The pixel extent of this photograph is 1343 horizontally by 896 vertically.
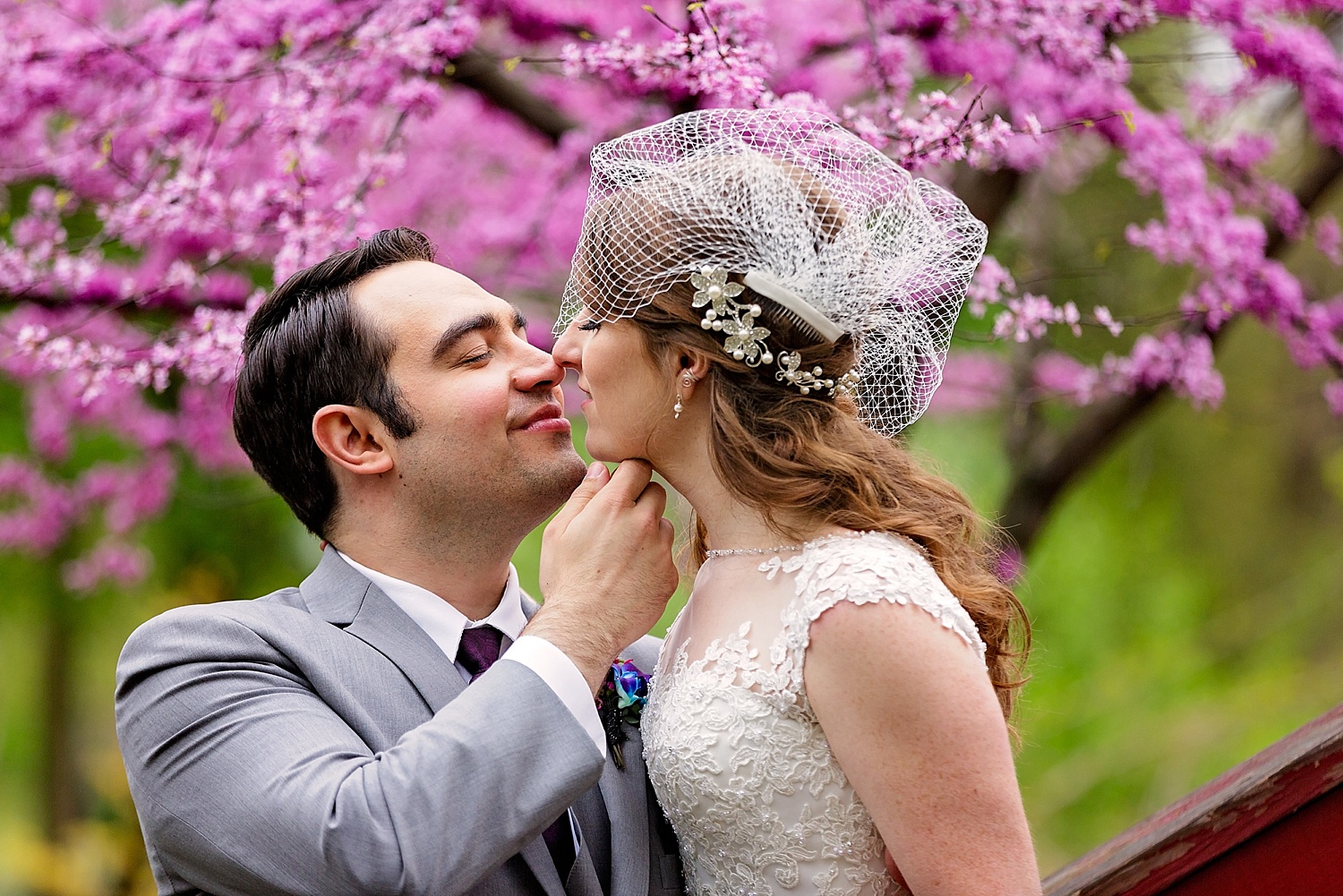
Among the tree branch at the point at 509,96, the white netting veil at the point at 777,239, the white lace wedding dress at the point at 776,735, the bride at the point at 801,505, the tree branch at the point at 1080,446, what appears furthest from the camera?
the tree branch at the point at 1080,446

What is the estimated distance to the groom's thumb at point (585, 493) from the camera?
95.0 inches

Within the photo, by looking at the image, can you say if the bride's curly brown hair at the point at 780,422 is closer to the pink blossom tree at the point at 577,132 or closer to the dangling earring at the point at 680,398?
the dangling earring at the point at 680,398

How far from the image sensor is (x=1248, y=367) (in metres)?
8.72

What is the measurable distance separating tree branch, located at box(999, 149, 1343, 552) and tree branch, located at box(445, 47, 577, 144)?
2.19 meters

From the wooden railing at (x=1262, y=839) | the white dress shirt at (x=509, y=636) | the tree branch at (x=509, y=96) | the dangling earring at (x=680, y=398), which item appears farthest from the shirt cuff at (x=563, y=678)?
the tree branch at (x=509, y=96)

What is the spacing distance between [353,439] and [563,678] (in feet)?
2.90

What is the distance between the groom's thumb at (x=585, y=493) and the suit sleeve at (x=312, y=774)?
50cm

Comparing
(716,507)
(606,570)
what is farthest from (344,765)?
(716,507)

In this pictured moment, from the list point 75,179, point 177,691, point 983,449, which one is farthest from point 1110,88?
point 983,449

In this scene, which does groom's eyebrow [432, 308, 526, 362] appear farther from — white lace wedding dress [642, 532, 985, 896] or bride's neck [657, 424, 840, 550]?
white lace wedding dress [642, 532, 985, 896]

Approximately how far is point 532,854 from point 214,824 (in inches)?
21.6

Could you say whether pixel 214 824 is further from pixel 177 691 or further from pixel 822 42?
pixel 822 42

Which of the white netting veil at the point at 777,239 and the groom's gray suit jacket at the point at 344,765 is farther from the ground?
the white netting veil at the point at 777,239

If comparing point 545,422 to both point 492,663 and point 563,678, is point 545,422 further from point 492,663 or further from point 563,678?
point 563,678
